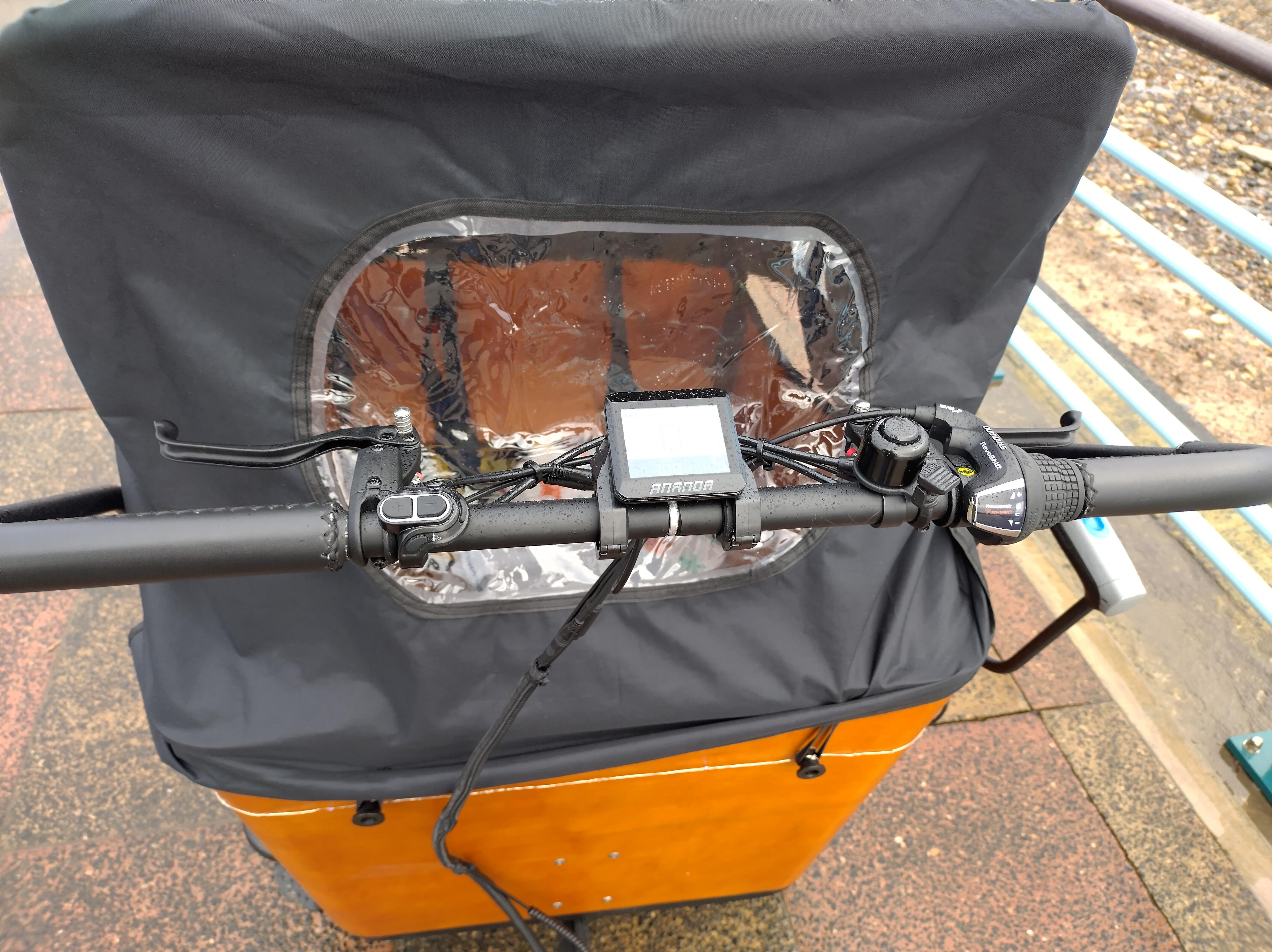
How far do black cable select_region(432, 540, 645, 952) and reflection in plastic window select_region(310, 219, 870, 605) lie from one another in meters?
0.14

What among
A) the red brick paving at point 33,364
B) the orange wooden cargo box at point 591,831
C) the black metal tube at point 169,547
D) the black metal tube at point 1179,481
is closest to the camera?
the black metal tube at point 169,547

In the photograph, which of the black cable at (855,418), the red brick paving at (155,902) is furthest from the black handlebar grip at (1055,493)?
the red brick paving at (155,902)

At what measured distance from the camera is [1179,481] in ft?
2.12

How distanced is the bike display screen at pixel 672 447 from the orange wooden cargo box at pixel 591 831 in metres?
0.50

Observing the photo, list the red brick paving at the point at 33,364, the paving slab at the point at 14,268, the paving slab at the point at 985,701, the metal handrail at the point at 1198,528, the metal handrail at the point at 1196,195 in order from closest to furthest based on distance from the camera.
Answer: the metal handrail at the point at 1196,195 < the metal handrail at the point at 1198,528 < the paving slab at the point at 985,701 < the red brick paving at the point at 33,364 < the paving slab at the point at 14,268

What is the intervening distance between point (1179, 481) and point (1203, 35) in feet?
3.70

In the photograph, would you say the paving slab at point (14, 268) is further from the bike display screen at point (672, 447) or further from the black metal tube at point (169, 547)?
the bike display screen at point (672, 447)

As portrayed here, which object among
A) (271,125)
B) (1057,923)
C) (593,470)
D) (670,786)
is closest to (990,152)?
(593,470)

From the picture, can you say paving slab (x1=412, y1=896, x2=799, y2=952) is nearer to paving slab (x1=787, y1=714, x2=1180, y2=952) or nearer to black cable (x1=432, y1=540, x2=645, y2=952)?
paving slab (x1=787, y1=714, x2=1180, y2=952)

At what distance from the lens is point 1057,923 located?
1.42 metres

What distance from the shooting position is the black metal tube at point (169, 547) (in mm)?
517

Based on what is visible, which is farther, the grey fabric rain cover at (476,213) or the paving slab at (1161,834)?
the paving slab at (1161,834)

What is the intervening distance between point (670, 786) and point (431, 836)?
0.29m

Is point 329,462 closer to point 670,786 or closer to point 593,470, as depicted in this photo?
point 593,470
